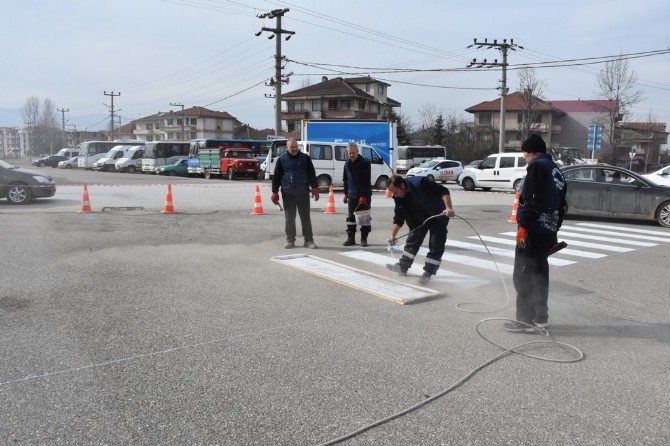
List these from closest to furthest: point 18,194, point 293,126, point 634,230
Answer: point 634,230, point 18,194, point 293,126

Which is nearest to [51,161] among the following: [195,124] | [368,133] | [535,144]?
[195,124]

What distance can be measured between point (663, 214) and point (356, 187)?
8.53m

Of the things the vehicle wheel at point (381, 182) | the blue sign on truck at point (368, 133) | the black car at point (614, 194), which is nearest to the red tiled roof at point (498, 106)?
the blue sign on truck at point (368, 133)

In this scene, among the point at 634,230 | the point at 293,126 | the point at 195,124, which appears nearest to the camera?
the point at 634,230

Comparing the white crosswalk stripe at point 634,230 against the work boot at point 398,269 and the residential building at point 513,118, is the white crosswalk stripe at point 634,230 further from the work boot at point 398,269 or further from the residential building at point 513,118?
the residential building at point 513,118

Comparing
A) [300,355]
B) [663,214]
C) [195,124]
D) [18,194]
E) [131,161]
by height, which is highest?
[195,124]

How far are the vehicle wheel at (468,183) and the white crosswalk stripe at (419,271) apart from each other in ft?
61.5

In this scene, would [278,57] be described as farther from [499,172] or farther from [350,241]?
[350,241]

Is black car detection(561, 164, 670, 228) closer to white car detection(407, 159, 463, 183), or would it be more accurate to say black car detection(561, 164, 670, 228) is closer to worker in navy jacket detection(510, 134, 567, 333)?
worker in navy jacket detection(510, 134, 567, 333)

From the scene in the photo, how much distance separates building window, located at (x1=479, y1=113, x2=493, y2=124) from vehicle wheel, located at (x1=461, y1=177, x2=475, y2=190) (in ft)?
177

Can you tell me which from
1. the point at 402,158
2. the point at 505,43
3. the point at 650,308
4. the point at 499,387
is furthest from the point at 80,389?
the point at 402,158

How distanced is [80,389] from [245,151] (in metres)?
32.4

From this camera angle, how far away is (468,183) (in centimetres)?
2680

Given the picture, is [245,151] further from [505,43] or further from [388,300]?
[388,300]
